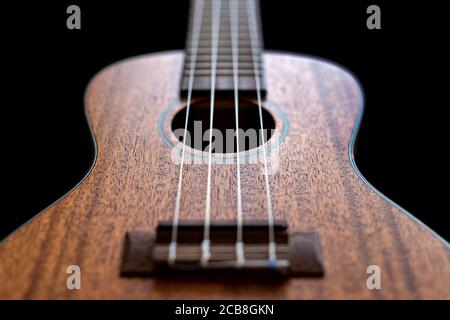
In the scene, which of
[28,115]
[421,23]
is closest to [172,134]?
[28,115]

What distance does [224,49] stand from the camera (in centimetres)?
116

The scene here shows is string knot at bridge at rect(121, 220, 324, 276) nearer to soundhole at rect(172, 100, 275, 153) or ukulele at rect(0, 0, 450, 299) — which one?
ukulele at rect(0, 0, 450, 299)

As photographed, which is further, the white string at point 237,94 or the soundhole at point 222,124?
the soundhole at point 222,124

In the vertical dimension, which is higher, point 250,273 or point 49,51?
point 49,51

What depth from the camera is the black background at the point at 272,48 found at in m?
1.24

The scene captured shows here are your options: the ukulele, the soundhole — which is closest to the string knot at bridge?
the ukulele

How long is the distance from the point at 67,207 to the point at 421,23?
1.10 metres

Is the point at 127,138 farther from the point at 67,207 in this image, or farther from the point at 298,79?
the point at 298,79

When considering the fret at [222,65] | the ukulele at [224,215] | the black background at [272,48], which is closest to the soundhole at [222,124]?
the ukulele at [224,215]

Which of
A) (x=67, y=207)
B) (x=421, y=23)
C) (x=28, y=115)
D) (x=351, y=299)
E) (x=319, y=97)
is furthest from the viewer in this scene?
(x=421, y=23)

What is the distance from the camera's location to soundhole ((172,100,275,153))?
100 centimetres

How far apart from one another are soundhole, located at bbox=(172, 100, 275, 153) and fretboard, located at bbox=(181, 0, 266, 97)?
0.03 m

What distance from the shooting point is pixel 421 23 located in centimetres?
145

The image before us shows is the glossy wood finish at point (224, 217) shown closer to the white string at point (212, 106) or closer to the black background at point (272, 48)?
the white string at point (212, 106)
